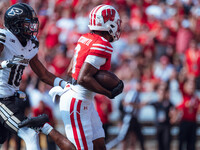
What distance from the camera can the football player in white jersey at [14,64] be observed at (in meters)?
4.59

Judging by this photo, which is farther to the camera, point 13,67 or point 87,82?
point 13,67

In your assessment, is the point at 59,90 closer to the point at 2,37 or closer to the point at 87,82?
the point at 87,82

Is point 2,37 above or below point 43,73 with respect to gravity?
above

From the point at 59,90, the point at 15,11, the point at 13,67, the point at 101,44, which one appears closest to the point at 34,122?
the point at 59,90

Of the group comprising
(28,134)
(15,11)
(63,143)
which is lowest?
(63,143)

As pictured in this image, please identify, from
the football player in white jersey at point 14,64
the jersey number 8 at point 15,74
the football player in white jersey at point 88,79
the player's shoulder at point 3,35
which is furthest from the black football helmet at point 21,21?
the football player in white jersey at point 88,79

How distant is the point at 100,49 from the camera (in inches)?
180

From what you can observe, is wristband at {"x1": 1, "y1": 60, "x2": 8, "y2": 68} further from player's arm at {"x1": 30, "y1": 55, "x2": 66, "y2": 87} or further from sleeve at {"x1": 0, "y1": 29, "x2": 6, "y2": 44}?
player's arm at {"x1": 30, "y1": 55, "x2": 66, "y2": 87}

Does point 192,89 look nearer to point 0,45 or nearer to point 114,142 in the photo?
point 114,142

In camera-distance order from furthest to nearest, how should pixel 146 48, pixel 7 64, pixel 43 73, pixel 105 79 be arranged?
pixel 146 48 → pixel 43 73 → pixel 105 79 → pixel 7 64

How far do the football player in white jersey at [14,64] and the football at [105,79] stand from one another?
2.36ft

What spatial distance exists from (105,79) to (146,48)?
5141 mm

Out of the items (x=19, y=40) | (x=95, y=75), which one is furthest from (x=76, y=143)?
(x=19, y=40)

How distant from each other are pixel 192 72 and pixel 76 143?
Answer: 4.95 m
